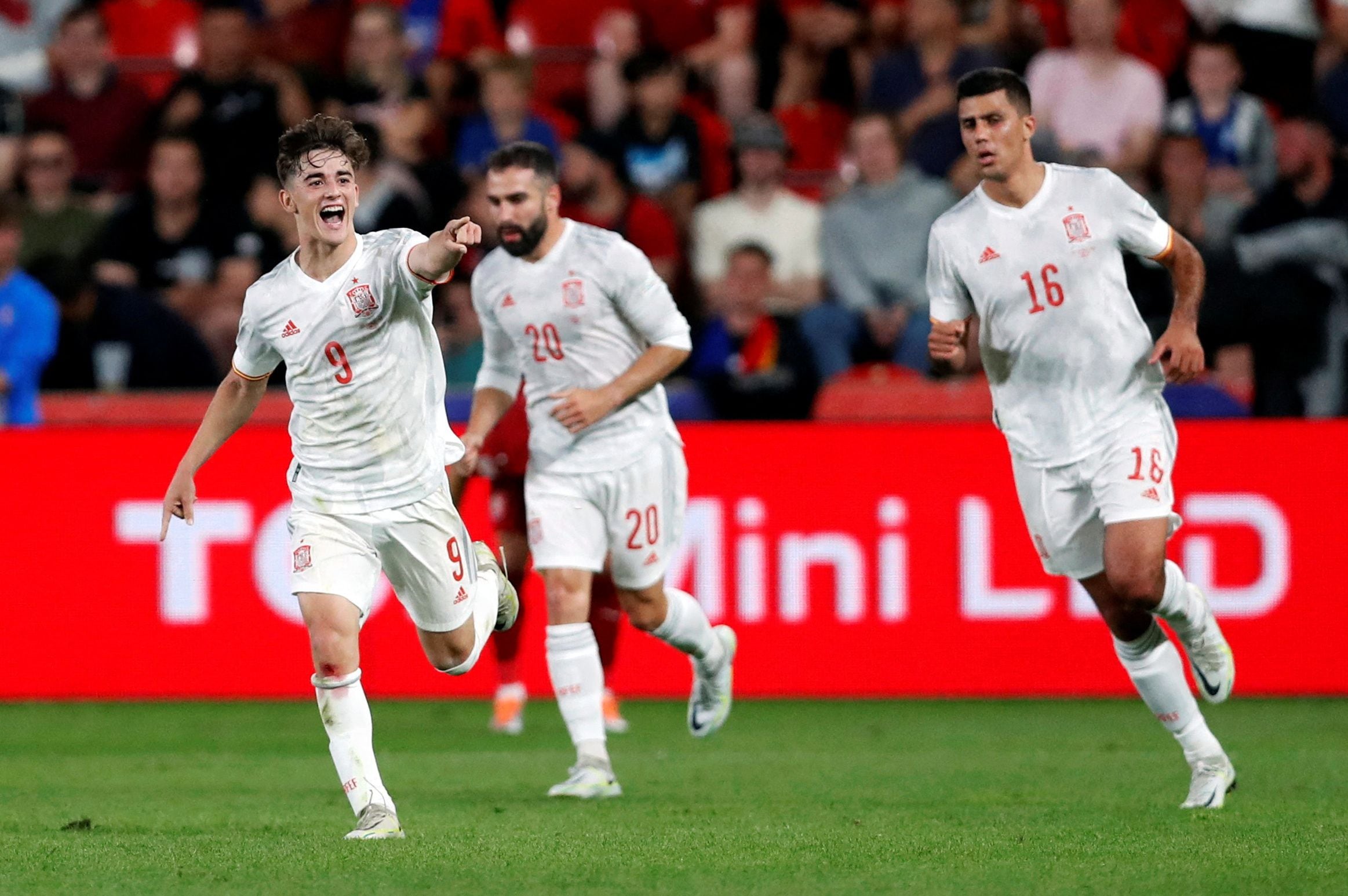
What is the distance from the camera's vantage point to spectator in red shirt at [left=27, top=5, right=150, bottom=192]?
1501 cm

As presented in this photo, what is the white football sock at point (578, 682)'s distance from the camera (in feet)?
25.6

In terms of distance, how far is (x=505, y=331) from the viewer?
27.4 feet

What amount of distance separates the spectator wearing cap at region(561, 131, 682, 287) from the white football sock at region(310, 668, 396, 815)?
7.29 m

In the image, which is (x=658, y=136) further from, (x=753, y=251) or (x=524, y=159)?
(x=524, y=159)

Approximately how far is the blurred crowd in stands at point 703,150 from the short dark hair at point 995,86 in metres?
4.37

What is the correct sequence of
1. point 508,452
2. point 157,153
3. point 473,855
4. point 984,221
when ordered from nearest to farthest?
point 473,855, point 984,221, point 508,452, point 157,153

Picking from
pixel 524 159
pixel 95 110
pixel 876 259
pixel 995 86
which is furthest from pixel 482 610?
pixel 95 110

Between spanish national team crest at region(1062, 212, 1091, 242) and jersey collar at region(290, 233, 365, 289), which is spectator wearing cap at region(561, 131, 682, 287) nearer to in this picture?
spanish national team crest at region(1062, 212, 1091, 242)

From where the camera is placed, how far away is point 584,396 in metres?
7.87

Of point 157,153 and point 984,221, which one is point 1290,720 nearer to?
point 984,221

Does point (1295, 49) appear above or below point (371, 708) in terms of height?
above

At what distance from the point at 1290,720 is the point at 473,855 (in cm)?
533

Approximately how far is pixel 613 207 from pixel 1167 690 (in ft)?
23.4

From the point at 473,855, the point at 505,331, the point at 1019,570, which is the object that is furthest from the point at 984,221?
the point at 1019,570
